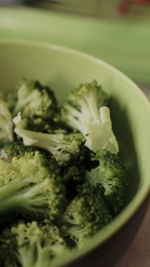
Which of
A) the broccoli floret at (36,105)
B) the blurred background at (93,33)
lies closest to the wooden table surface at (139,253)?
the broccoli floret at (36,105)

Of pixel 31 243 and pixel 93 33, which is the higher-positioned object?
pixel 93 33

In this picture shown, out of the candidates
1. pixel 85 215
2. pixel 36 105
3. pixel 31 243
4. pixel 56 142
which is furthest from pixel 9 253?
pixel 36 105

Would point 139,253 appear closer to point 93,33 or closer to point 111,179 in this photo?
point 111,179

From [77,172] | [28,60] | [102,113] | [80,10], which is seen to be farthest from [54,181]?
[80,10]

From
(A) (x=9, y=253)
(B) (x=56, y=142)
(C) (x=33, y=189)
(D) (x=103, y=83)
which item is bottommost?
(A) (x=9, y=253)

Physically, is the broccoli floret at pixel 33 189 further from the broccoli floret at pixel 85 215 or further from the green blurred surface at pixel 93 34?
the green blurred surface at pixel 93 34

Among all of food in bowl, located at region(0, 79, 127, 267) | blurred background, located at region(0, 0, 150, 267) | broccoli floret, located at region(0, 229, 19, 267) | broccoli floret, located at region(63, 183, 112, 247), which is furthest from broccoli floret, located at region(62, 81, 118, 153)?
blurred background, located at region(0, 0, 150, 267)
